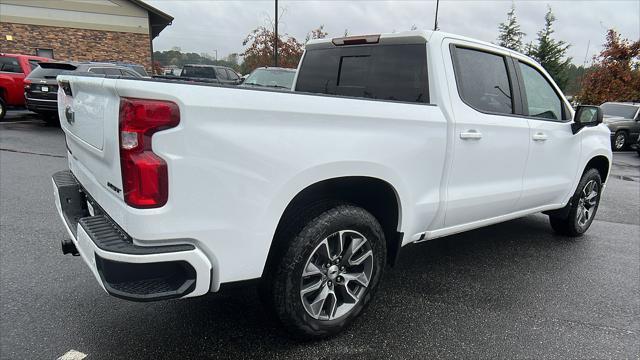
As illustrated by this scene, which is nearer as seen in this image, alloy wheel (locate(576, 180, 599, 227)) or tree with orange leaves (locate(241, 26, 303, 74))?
alloy wheel (locate(576, 180, 599, 227))

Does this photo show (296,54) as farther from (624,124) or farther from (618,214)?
(618,214)

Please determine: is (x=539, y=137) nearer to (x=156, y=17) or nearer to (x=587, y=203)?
(x=587, y=203)

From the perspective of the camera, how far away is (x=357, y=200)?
2.81 m

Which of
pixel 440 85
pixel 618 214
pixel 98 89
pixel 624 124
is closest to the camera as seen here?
pixel 98 89

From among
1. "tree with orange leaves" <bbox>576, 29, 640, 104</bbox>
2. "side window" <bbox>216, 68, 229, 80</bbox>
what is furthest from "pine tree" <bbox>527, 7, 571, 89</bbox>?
"side window" <bbox>216, 68, 229, 80</bbox>

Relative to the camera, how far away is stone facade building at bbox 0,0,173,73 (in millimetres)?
22953

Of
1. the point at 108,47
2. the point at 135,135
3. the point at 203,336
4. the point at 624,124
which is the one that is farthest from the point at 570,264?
the point at 108,47

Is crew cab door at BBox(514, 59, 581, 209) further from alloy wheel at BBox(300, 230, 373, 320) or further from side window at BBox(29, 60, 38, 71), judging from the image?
Answer: side window at BBox(29, 60, 38, 71)

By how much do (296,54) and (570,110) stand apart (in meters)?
24.5

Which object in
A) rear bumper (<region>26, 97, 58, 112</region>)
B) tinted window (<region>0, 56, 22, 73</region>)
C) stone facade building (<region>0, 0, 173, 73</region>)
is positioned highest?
stone facade building (<region>0, 0, 173, 73</region>)

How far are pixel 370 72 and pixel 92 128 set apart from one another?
2023 mm

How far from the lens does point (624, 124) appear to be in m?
14.5

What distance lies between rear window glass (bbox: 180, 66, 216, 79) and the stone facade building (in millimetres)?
7222

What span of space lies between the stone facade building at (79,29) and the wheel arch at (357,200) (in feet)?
85.8
